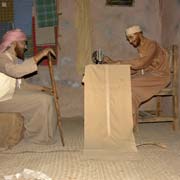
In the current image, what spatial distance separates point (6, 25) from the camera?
207 inches

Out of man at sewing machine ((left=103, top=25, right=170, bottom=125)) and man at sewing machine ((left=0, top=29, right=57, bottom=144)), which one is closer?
man at sewing machine ((left=0, top=29, right=57, bottom=144))

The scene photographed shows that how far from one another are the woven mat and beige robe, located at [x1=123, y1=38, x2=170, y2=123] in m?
0.60

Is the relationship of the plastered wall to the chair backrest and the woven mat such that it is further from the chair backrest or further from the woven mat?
the woven mat

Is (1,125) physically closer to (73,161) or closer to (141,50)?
(73,161)

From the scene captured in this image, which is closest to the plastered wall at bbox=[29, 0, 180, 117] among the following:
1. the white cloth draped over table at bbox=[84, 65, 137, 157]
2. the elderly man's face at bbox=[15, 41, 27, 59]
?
the elderly man's face at bbox=[15, 41, 27, 59]

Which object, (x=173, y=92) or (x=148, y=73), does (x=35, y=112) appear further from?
(x=173, y=92)

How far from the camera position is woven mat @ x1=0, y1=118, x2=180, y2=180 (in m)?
2.57

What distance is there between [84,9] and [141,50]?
1.44 metres

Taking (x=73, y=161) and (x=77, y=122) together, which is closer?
(x=73, y=161)

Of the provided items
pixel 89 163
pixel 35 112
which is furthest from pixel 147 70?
pixel 89 163

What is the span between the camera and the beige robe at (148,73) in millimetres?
4137

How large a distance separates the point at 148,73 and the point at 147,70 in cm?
7

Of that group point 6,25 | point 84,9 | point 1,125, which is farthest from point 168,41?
point 1,125

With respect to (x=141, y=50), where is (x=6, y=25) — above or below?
above
